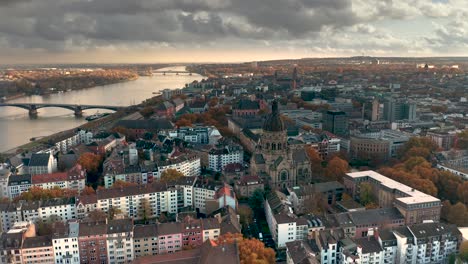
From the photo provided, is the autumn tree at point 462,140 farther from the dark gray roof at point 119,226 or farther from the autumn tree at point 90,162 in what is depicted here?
the autumn tree at point 90,162

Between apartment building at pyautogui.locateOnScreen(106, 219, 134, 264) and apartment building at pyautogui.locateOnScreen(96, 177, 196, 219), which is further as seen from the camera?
apartment building at pyautogui.locateOnScreen(96, 177, 196, 219)

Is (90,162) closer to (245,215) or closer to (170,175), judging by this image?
(170,175)

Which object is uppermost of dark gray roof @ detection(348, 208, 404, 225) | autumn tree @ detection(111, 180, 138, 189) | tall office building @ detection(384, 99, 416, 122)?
tall office building @ detection(384, 99, 416, 122)

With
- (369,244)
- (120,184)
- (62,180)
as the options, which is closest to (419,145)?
(369,244)

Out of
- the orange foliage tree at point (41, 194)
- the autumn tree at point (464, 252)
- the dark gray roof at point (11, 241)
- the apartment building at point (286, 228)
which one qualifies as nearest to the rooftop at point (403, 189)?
the autumn tree at point (464, 252)

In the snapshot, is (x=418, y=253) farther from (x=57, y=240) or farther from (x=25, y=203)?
(x=25, y=203)

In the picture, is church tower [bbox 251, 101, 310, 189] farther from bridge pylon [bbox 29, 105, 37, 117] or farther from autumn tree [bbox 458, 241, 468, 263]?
bridge pylon [bbox 29, 105, 37, 117]

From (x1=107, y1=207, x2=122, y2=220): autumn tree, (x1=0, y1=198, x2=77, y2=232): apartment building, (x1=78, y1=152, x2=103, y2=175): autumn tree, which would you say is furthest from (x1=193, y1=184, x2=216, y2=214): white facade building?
(x1=78, y1=152, x2=103, y2=175): autumn tree
